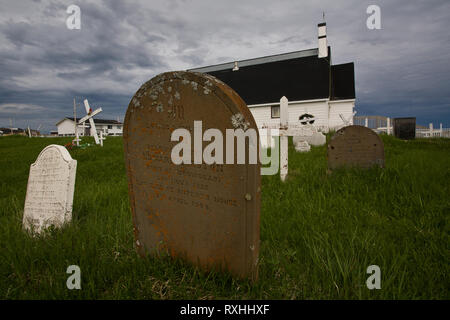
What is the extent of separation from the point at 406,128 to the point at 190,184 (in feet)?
52.9

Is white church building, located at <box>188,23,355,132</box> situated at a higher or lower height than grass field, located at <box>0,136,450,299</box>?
higher

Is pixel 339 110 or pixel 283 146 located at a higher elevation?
pixel 339 110

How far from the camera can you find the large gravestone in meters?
1.75

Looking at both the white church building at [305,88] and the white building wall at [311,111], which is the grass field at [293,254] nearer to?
the white church building at [305,88]

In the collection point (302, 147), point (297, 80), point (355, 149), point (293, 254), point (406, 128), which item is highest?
point (297, 80)

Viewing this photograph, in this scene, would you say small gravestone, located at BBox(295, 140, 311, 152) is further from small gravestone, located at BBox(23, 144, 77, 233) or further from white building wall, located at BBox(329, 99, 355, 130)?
white building wall, located at BBox(329, 99, 355, 130)

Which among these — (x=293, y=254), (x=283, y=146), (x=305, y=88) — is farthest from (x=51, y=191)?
(x=305, y=88)

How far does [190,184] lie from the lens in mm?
1987

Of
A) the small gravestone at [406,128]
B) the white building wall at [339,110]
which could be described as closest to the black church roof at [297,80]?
the white building wall at [339,110]

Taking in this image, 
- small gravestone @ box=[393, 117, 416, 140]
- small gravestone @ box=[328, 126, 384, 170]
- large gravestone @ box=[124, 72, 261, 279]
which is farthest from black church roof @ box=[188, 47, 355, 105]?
large gravestone @ box=[124, 72, 261, 279]

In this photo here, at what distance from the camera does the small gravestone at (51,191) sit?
300cm

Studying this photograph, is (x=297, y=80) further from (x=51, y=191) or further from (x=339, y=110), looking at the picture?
(x=51, y=191)

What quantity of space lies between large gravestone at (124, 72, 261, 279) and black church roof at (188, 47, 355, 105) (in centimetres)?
1901
